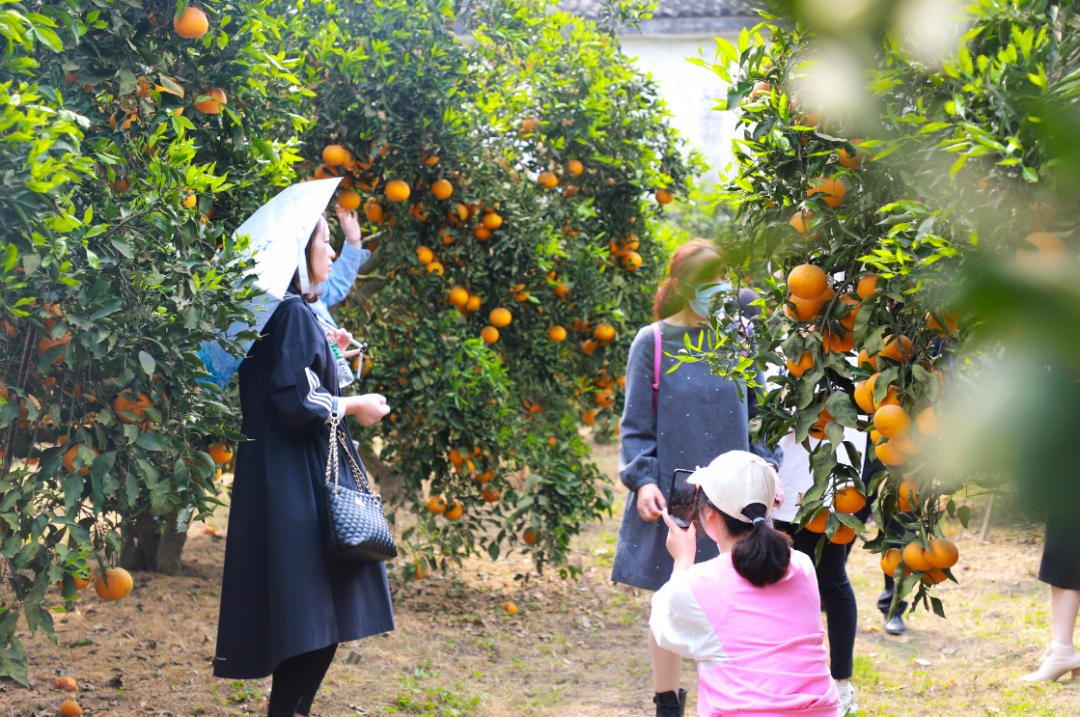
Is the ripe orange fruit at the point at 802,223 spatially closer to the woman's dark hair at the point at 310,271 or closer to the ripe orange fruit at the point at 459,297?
the woman's dark hair at the point at 310,271

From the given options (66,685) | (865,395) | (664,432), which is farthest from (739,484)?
(66,685)

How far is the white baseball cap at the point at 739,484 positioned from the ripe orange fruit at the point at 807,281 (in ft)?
1.97

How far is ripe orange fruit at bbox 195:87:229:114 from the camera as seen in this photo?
2.25 metres

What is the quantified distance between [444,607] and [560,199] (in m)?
2.14

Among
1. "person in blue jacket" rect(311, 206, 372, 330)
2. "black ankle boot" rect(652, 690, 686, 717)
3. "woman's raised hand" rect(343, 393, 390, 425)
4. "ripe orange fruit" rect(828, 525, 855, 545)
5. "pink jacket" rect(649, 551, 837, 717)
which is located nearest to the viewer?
"ripe orange fruit" rect(828, 525, 855, 545)

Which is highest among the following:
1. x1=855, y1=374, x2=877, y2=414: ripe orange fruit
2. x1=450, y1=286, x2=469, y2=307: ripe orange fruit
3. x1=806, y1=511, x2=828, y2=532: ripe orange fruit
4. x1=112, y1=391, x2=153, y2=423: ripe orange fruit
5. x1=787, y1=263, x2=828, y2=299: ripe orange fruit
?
x1=450, y1=286, x2=469, y2=307: ripe orange fruit

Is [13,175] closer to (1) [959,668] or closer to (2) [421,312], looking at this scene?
(2) [421,312]

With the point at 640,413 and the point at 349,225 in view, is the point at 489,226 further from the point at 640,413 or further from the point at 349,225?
the point at 640,413

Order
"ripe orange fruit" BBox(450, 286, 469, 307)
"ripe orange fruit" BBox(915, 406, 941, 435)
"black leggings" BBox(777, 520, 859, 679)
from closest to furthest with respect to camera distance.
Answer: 1. "ripe orange fruit" BBox(915, 406, 941, 435)
2. "black leggings" BBox(777, 520, 859, 679)
3. "ripe orange fruit" BBox(450, 286, 469, 307)

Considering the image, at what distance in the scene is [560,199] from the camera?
4.39 m

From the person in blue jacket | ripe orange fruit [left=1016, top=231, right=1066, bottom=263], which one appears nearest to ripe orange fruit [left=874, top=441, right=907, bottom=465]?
ripe orange fruit [left=1016, top=231, right=1066, bottom=263]

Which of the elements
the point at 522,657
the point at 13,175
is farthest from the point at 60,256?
the point at 522,657

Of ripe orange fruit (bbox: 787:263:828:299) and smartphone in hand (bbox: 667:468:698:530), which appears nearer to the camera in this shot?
ripe orange fruit (bbox: 787:263:828:299)

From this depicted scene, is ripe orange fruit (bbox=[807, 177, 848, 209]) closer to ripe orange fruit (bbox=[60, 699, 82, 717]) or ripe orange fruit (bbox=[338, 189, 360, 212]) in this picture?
ripe orange fruit (bbox=[338, 189, 360, 212])
